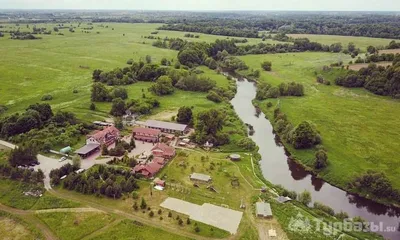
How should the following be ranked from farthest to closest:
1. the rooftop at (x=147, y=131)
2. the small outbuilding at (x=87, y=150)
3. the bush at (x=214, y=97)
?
the bush at (x=214, y=97)
the rooftop at (x=147, y=131)
the small outbuilding at (x=87, y=150)

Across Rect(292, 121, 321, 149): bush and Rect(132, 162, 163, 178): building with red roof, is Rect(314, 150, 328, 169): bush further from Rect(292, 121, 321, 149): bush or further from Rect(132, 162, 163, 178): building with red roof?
Rect(132, 162, 163, 178): building with red roof

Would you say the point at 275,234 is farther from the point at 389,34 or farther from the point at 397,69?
the point at 389,34

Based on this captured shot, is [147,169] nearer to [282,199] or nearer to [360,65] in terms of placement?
[282,199]

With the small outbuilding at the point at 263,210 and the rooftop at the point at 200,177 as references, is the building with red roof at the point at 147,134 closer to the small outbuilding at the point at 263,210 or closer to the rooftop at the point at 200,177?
the rooftop at the point at 200,177

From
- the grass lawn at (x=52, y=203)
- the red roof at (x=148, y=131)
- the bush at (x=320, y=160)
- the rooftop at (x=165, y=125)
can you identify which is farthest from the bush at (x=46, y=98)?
the bush at (x=320, y=160)

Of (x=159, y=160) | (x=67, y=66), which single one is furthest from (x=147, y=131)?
(x=67, y=66)

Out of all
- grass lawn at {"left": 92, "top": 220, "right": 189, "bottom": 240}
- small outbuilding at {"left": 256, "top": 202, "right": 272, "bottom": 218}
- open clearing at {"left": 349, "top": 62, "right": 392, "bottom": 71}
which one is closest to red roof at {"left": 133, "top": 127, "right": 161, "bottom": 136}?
grass lawn at {"left": 92, "top": 220, "right": 189, "bottom": 240}
